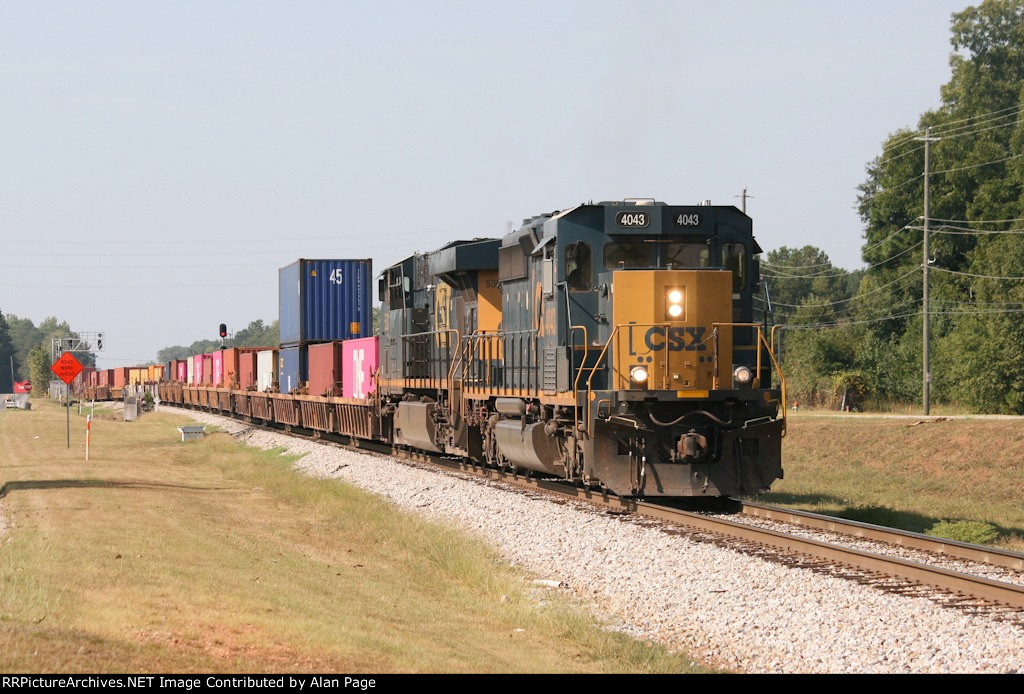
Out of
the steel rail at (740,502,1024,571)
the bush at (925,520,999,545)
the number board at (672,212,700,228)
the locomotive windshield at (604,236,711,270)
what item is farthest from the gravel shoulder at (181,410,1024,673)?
the bush at (925,520,999,545)

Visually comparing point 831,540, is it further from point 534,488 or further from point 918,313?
point 918,313

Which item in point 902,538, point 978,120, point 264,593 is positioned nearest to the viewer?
point 264,593

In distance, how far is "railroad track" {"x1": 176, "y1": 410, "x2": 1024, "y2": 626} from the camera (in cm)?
983

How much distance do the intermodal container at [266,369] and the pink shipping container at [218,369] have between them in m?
8.43

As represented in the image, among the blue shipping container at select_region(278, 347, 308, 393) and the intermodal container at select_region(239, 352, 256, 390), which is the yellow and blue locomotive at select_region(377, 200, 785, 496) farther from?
the intermodal container at select_region(239, 352, 256, 390)

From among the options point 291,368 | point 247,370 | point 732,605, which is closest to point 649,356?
point 732,605

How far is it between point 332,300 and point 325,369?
137 inches

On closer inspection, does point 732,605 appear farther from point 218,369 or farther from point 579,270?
point 218,369

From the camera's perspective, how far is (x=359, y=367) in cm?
3023

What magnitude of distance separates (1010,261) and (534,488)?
4096 cm

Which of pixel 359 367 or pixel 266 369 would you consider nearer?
pixel 359 367

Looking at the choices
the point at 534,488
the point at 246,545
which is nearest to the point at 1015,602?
the point at 246,545

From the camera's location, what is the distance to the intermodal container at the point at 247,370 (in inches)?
1832
